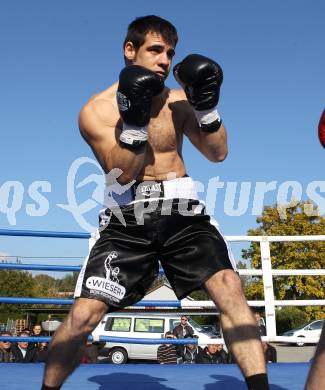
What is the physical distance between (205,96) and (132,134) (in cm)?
36

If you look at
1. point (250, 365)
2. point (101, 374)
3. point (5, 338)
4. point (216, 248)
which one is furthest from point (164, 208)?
point (5, 338)

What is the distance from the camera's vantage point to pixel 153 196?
233 cm

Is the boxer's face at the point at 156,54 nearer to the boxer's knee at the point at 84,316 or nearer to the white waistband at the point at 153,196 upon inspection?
the white waistband at the point at 153,196

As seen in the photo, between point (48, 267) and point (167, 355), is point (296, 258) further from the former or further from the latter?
point (48, 267)

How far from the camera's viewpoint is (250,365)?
1953 millimetres

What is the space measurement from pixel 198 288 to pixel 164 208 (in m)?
0.38

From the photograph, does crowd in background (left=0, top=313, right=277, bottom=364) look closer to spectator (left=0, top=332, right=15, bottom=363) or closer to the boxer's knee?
spectator (left=0, top=332, right=15, bottom=363)

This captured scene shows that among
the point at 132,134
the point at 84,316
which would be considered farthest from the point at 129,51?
the point at 84,316

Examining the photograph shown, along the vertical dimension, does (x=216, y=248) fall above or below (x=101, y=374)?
above

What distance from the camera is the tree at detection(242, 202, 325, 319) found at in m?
27.0

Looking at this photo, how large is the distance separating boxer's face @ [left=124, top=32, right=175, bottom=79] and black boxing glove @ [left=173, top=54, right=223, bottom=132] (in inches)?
3.9

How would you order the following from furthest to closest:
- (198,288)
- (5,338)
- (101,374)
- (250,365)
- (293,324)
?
(293,324) → (5,338) → (101,374) → (198,288) → (250,365)

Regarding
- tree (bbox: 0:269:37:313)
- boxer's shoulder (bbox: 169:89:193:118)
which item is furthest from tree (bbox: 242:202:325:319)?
boxer's shoulder (bbox: 169:89:193:118)

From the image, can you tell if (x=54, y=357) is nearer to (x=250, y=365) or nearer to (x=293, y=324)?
(x=250, y=365)
